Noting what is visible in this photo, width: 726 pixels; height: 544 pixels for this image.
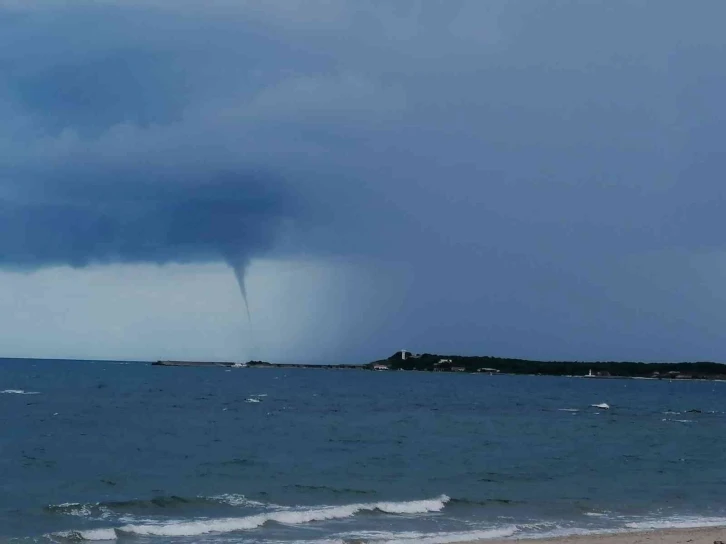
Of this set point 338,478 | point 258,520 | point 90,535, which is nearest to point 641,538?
point 258,520

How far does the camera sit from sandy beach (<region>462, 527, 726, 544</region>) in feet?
64.0

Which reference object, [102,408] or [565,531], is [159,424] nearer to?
[102,408]

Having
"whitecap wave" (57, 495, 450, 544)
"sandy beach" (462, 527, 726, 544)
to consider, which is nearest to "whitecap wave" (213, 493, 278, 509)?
"whitecap wave" (57, 495, 450, 544)

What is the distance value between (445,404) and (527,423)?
26650mm

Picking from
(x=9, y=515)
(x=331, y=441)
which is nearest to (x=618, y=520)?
(x=9, y=515)

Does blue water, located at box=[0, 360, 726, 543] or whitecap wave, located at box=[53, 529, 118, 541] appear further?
blue water, located at box=[0, 360, 726, 543]

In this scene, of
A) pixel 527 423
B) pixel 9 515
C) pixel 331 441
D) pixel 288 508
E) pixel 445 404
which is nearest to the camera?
pixel 9 515

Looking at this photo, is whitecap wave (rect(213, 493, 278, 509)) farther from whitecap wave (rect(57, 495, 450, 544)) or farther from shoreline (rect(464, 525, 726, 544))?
shoreline (rect(464, 525, 726, 544))

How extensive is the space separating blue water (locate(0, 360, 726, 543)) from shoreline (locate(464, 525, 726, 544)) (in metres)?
1.27

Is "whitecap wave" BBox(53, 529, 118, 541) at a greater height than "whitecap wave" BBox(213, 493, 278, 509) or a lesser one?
greater

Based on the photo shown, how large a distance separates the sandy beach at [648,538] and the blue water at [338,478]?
5.04 ft

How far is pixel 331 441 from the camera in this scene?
151ft

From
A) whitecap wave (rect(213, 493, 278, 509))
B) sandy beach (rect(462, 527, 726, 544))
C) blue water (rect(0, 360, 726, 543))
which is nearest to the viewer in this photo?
sandy beach (rect(462, 527, 726, 544))

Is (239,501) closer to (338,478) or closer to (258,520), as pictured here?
(258,520)
